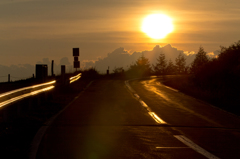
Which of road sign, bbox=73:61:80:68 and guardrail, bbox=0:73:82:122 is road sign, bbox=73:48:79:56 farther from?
guardrail, bbox=0:73:82:122

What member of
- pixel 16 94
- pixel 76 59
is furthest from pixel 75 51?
pixel 16 94

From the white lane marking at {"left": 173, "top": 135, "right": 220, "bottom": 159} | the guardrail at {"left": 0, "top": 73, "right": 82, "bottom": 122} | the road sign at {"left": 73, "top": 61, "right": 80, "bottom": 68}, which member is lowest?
the white lane marking at {"left": 173, "top": 135, "right": 220, "bottom": 159}

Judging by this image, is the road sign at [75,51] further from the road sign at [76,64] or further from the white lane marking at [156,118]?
the white lane marking at [156,118]

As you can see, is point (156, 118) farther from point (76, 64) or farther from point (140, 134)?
point (76, 64)

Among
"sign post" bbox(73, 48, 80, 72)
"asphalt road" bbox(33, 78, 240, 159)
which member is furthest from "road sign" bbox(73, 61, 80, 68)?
"asphalt road" bbox(33, 78, 240, 159)

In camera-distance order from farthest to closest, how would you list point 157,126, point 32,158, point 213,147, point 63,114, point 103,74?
point 103,74, point 63,114, point 157,126, point 213,147, point 32,158

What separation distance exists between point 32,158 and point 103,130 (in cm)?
316

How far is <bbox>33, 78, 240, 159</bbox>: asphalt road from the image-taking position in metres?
6.46

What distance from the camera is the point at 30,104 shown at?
11977 mm

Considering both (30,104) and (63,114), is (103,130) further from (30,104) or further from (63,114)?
(30,104)

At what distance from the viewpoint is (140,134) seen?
834cm

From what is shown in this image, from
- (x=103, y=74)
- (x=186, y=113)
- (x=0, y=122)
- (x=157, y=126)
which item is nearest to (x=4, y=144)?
(x=0, y=122)

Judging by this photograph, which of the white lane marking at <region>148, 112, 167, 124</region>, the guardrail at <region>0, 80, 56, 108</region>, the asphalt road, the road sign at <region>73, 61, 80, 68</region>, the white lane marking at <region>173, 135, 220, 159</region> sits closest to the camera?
the white lane marking at <region>173, 135, 220, 159</region>

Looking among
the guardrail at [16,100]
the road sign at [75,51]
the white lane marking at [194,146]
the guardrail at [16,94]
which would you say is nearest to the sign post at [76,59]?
the road sign at [75,51]
